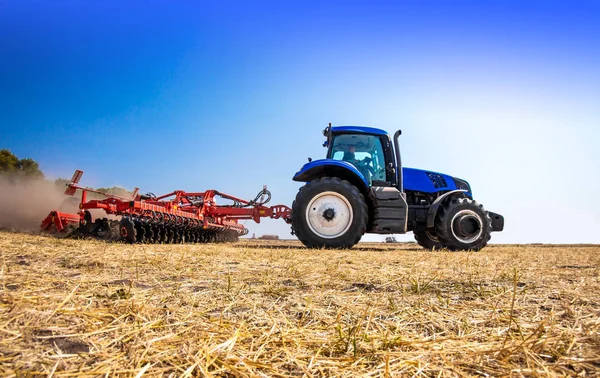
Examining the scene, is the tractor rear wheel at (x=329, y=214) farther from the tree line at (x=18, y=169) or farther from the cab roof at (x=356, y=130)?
the tree line at (x=18, y=169)

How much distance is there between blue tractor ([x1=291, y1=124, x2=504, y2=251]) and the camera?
23.0 feet

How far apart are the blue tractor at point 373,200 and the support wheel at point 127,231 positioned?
136 inches

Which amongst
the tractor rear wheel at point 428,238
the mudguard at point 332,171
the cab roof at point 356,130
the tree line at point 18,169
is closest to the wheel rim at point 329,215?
the mudguard at point 332,171

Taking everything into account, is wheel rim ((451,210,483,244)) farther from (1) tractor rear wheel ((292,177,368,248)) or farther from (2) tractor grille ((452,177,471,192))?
(1) tractor rear wheel ((292,177,368,248))

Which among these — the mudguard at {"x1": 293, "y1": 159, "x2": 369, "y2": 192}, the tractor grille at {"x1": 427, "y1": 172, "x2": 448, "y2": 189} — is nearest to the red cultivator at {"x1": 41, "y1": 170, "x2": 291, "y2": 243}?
the mudguard at {"x1": 293, "y1": 159, "x2": 369, "y2": 192}

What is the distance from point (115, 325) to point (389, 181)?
262 inches

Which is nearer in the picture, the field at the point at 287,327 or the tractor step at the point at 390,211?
the field at the point at 287,327

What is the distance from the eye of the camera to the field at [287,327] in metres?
1.36

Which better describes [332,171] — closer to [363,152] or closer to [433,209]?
[363,152]

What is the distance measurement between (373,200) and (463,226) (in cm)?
198

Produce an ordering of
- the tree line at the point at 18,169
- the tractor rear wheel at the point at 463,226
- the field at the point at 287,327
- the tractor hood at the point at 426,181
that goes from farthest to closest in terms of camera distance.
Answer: the tree line at the point at 18,169
the tractor hood at the point at 426,181
the tractor rear wheel at the point at 463,226
the field at the point at 287,327

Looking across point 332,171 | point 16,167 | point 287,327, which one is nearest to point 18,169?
point 16,167

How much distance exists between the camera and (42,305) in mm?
1793

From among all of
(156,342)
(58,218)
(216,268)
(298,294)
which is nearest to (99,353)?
(156,342)
